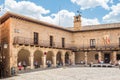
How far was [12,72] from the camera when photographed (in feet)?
69.7

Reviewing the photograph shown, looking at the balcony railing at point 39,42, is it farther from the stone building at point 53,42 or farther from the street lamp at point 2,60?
the street lamp at point 2,60

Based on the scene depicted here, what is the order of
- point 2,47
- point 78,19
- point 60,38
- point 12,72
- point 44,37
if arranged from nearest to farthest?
point 12,72 < point 2,47 < point 44,37 < point 60,38 < point 78,19

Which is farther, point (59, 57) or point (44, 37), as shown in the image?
point (59, 57)

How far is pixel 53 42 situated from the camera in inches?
1188

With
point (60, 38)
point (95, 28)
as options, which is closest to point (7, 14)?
point (60, 38)

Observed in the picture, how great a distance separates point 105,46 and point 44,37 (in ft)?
33.8

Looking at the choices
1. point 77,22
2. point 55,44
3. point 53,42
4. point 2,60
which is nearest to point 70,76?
point 2,60

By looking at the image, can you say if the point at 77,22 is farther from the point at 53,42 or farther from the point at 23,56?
the point at 23,56

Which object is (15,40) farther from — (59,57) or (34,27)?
(59,57)

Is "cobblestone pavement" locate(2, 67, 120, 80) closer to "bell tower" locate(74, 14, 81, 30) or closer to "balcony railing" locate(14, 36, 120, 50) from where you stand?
"balcony railing" locate(14, 36, 120, 50)

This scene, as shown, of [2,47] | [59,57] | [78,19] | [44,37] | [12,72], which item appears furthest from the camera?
[78,19]

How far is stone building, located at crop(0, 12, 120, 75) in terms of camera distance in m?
23.5

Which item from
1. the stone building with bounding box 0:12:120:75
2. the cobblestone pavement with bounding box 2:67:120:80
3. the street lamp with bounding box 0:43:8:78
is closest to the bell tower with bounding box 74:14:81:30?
the stone building with bounding box 0:12:120:75

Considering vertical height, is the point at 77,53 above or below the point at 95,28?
below
